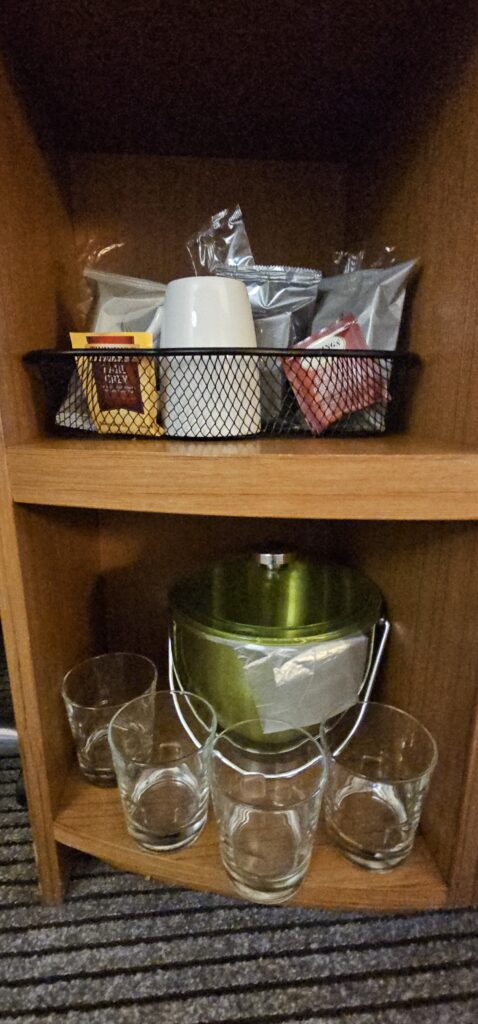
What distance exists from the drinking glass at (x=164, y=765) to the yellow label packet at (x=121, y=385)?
24 cm

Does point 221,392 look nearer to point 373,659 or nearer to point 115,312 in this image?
point 115,312

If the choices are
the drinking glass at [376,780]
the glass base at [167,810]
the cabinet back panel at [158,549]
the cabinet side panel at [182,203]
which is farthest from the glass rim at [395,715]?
the cabinet side panel at [182,203]

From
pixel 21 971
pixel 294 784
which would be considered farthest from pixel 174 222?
pixel 21 971

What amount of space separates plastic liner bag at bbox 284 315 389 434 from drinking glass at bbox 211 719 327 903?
256 millimetres

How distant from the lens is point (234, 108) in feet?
1.52

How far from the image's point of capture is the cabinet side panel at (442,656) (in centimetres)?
37

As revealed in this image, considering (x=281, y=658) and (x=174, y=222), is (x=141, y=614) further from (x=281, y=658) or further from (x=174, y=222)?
(x=174, y=222)

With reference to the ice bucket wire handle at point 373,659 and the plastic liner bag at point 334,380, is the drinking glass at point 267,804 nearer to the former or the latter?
the ice bucket wire handle at point 373,659

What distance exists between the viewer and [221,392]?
0.40 metres

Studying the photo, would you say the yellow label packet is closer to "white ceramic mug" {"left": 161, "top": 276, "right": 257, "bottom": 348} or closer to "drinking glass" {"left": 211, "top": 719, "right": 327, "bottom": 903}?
"white ceramic mug" {"left": 161, "top": 276, "right": 257, "bottom": 348}

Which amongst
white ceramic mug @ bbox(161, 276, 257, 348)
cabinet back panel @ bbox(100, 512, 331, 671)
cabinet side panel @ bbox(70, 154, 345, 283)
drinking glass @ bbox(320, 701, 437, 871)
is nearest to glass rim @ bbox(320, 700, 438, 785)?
drinking glass @ bbox(320, 701, 437, 871)

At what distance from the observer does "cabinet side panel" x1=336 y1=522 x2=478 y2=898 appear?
1.23 feet

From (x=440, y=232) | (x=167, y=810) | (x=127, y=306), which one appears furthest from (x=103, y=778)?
(x=440, y=232)

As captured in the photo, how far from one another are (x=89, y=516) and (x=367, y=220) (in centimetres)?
40
